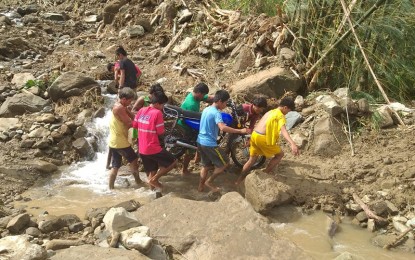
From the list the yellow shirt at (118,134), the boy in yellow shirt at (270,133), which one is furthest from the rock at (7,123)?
the boy in yellow shirt at (270,133)

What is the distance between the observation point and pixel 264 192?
19.2 ft

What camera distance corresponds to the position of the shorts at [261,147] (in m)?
6.20

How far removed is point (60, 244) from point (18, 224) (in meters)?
0.83

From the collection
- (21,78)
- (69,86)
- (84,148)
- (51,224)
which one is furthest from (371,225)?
(21,78)

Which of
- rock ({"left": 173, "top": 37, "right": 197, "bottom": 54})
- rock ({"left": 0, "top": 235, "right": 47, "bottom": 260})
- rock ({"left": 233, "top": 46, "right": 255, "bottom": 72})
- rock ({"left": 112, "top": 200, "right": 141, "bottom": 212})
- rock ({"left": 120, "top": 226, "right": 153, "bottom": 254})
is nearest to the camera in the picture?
rock ({"left": 0, "top": 235, "right": 47, "bottom": 260})

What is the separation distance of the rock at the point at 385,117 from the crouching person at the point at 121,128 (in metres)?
4.10

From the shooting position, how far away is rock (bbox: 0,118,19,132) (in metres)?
8.13

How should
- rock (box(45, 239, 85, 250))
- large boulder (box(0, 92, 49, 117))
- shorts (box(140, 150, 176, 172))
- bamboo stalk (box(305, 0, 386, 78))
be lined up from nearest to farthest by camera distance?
rock (box(45, 239, 85, 250)), shorts (box(140, 150, 176, 172)), bamboo stalk (box(305, 0, 386, 78)), large boulder (box(0, 92, 49, 117))

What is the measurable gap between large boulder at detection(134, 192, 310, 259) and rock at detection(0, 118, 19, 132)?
4.00m

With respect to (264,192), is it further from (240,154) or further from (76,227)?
(76,227)

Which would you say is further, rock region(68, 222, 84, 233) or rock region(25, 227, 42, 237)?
rock region(68, 222, 84, 233)

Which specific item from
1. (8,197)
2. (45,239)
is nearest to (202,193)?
(45,239)

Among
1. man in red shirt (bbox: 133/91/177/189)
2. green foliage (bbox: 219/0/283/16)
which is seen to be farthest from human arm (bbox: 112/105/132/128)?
green foliage (bbox: 219/0/283/16)

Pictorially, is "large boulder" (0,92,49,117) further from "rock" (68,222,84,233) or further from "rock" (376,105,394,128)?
"rock" (376,105,394,128)
